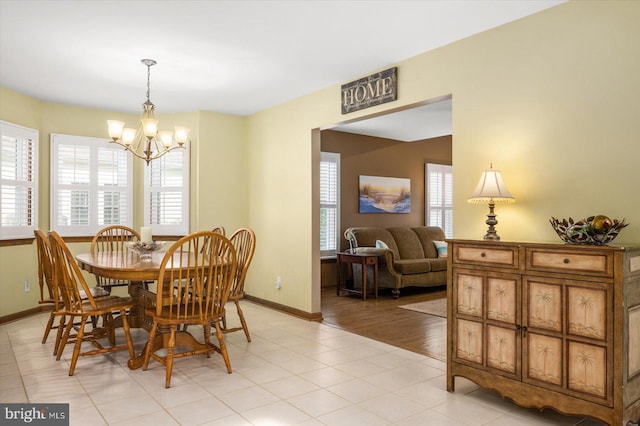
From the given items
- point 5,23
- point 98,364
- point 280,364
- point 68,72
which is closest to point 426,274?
point 280,364

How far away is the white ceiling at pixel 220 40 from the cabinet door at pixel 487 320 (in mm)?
1741

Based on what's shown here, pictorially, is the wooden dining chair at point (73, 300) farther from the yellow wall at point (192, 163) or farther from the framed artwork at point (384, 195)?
the framed artwork at point (384, 195)

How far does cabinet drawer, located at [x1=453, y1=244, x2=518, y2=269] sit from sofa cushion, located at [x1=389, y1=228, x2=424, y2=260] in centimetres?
414

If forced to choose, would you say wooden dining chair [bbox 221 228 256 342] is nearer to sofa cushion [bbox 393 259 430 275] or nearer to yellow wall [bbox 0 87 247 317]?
yellow wall [bbox 0 87 247 317]

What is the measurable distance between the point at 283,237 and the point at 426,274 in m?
2.45

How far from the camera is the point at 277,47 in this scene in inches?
145

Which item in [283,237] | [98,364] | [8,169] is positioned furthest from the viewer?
[283,237]

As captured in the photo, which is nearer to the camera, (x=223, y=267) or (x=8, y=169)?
(x=223, y=267)

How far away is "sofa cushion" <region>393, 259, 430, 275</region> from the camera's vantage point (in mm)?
6457

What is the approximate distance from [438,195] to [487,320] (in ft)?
19.9

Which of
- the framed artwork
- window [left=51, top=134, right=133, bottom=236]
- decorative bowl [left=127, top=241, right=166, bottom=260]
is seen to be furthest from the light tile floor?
the framed artwork

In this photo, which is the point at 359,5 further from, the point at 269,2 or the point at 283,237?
the point at 283,237

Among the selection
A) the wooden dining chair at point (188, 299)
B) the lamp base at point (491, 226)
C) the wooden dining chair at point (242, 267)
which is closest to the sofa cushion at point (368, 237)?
the wooden dining chair at point (242, 267)

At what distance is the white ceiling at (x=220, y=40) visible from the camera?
298 centimetres
